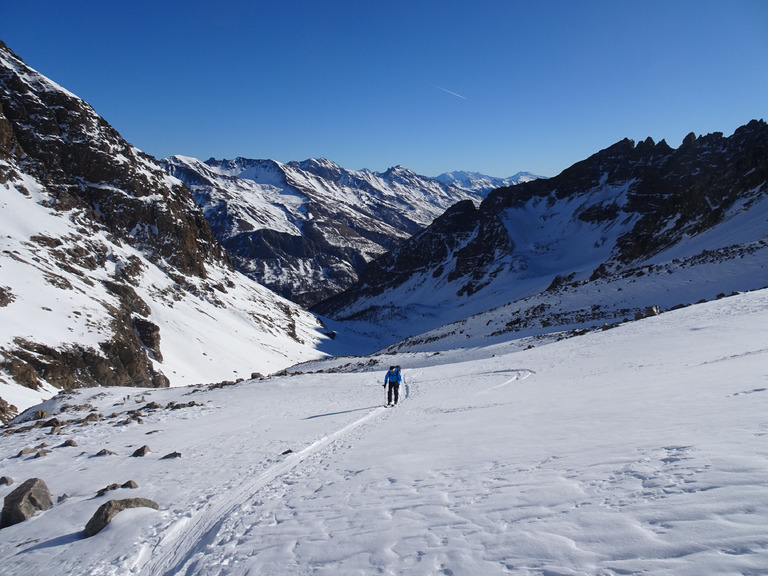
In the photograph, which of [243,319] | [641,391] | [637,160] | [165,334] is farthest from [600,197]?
[641,391]

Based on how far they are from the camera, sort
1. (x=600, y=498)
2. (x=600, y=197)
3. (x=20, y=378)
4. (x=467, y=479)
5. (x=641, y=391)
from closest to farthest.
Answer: (x=600, y=498) < (x=467, y=479) < (x=641, y=391) < (x=20, y=378) < (x=600, y=197)

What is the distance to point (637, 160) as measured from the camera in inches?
4791

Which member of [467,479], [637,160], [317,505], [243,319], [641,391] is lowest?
[317,505]

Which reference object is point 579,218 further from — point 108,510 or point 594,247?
point 108,510

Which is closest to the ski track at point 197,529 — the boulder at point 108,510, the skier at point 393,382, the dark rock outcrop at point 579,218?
the boulder at point 108,510

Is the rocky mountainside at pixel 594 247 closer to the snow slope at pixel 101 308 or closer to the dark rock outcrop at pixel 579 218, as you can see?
the dark rock outcrop at pixel 579 218

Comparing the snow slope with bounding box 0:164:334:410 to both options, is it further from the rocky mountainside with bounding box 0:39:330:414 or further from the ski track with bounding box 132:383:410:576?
the ski track with bounding box 132:383:410:576

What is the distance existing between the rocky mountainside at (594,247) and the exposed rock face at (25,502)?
103 ft

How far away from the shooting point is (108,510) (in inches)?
273

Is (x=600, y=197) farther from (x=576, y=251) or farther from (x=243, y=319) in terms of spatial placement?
(x=243, y=319)

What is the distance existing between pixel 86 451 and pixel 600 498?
1306cm

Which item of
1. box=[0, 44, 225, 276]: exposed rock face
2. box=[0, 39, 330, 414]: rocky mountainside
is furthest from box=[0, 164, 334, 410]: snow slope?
box=[0, 44, 225, 276]: exposed rock face

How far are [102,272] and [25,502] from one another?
61.3 meters

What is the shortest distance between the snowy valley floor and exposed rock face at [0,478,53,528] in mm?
233
